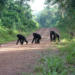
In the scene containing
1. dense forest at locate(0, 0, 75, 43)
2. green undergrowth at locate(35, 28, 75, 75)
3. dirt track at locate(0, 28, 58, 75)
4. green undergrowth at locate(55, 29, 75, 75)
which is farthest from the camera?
dirt track at locate(0, 28, 58, 75)

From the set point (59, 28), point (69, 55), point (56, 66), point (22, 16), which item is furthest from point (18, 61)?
point (59, 28)

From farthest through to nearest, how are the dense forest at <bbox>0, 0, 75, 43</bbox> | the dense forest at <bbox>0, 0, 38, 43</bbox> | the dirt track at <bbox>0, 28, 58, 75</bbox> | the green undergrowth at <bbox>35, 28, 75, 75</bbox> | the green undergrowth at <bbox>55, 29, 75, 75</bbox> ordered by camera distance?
the dense forest at <bbox>0, 0, 38, 43</bbox> → the dirt track at <bbox>0, 28, 58, 75</bbox> → the green undergrowth at <bbox>55, 29, 75, 75</bbox> → the green undergrowth at <bbox>35, 28, 75, 75</bbox> → the dense forest at <bbox>0, 0, 75, 43</bbox>

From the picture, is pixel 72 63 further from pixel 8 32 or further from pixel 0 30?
pixel 8 32

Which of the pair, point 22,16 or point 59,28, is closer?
point 22,16

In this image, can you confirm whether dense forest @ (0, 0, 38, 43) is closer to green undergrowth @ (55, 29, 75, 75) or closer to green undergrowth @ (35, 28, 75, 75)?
green undergrowth @ (55, 29, 75, 75)

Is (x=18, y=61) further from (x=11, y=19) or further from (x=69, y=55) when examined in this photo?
(x=11, y=19)

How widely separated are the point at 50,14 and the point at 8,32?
6604cm

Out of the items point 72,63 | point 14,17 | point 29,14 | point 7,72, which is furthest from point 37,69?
point 29,14

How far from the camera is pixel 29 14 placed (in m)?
40.0

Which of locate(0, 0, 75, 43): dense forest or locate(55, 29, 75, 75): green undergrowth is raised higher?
locate(0, 0, 75, 43): dense forest

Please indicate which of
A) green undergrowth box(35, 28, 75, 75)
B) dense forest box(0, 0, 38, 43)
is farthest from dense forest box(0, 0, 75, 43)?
green undergrowth box(35, 28, 75, 75)

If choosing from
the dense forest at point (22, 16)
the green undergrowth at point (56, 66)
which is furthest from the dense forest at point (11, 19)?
the green undergrowth at point (56, 66)

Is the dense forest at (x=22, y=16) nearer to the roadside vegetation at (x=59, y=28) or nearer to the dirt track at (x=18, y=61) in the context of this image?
the roadside vegetation at (x=59, y=28)

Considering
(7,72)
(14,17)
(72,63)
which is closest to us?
(7,72)
